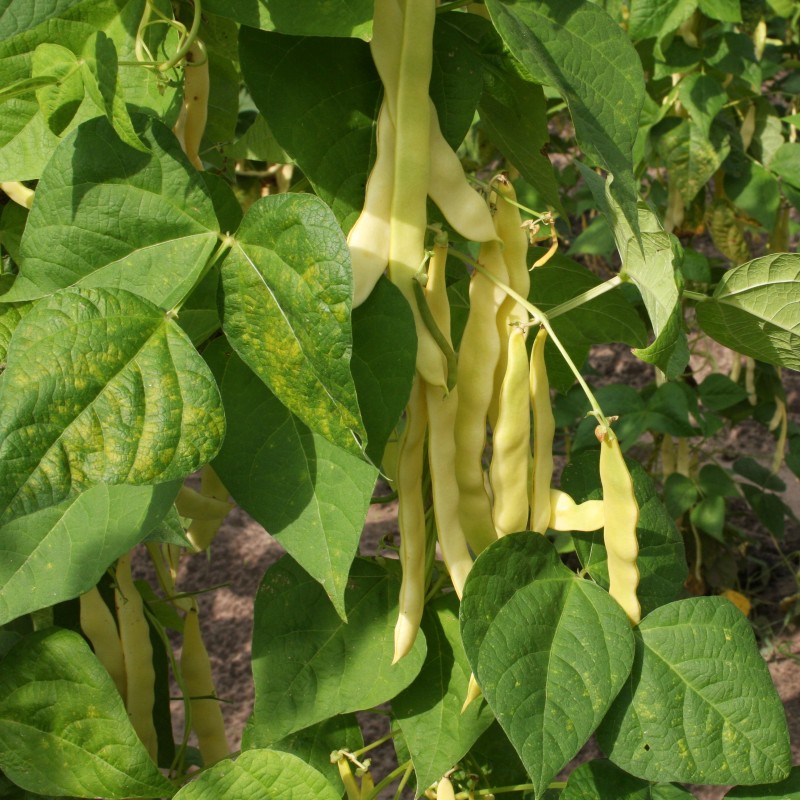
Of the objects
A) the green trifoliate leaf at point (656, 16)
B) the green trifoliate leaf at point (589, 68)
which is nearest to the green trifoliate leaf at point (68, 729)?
the green trifoliate leaf at point (589, 68)

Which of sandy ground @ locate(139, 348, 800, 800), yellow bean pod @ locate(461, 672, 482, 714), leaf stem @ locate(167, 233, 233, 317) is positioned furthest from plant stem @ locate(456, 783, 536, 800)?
sandy ground @ locate(139, 348, 800, 800)

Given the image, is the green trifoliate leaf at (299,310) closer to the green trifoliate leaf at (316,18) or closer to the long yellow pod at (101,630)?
the green trifoliate leaf at (316,18)

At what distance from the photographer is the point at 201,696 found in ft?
3.89

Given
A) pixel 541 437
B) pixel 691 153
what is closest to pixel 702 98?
pixel 691 153

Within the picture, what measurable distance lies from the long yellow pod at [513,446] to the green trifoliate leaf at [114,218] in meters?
0.24

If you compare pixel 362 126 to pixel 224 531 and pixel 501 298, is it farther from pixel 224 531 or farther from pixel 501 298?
pixel 224 531

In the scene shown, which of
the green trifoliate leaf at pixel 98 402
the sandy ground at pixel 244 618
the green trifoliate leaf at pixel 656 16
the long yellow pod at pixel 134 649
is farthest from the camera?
the sandy ground at pixel 244 618

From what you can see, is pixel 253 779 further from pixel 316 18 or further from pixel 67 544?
pixel 316 18

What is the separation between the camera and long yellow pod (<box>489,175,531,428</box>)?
2.47 feet

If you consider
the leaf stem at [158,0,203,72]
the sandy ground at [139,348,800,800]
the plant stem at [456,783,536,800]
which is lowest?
the sandy ground at [139,348,800,800]

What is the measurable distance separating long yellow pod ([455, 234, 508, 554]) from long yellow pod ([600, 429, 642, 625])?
10 centimetres

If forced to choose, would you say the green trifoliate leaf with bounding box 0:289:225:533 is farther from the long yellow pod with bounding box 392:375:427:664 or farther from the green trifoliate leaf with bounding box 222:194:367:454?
the long yellow pod with bounding box 392:375:427:664

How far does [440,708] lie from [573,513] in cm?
22

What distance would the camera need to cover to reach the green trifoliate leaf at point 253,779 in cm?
78
